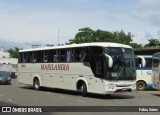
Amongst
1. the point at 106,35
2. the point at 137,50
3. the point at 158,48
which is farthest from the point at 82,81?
the point at 106,35

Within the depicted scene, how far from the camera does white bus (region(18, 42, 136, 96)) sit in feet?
71.7

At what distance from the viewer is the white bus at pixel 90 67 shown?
2186 cm

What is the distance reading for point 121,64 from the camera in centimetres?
2216

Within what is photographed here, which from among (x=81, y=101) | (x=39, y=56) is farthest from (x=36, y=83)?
(x=81, y=101)

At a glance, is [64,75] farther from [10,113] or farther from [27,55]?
[10,113]

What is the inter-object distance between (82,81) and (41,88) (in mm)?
7941

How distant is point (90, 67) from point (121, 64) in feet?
6.32

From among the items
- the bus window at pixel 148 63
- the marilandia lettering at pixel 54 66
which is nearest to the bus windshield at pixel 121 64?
the marilandia lettering at pixel 54 66

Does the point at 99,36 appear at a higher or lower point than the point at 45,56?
higher

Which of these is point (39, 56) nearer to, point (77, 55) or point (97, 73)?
point (77, 55)

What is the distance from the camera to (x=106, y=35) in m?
84.9

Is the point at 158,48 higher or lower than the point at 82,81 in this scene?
higher

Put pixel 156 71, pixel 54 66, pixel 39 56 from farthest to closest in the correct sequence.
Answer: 1. pixel 39 56
2. pixel 54 66
3. pixel 156 71

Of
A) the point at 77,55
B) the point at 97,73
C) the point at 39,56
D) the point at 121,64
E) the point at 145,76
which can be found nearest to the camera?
the point at 121,64
